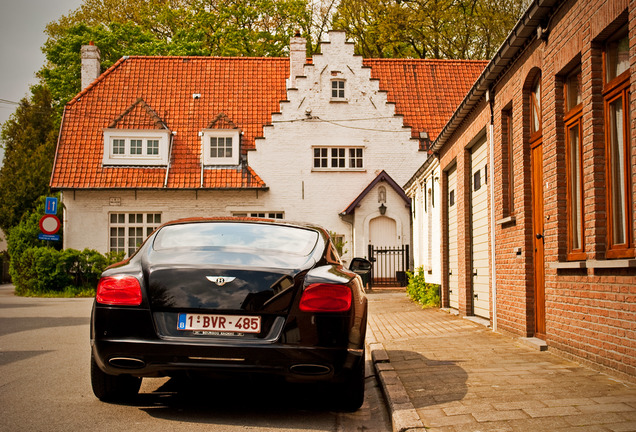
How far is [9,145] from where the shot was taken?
5269 centimetres

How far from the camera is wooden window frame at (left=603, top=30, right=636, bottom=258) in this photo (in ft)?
22.0

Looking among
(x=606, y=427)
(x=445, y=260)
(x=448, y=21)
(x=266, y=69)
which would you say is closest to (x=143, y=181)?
(x=266, y=69)

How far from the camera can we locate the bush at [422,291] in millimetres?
17688

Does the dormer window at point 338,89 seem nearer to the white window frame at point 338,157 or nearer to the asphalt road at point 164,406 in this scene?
the white window frame at point 338,157

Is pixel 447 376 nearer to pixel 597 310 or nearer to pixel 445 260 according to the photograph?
pixel 597 310

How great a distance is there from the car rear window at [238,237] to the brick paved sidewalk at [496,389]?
149cm

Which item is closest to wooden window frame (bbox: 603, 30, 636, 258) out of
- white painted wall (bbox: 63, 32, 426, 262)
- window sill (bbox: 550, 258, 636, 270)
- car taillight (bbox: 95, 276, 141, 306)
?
window sill (bbox: 550, 258, 636, 270)

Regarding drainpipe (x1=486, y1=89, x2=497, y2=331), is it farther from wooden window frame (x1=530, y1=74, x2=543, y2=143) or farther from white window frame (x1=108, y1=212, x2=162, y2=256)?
white window frame (x1=108, y1=212, x2=162, y2=256)


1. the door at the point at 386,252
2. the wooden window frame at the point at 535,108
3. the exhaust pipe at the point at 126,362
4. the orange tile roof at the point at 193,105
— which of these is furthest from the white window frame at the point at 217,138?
the exhaust pipe at the point at 126,362

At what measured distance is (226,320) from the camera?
5590 mm

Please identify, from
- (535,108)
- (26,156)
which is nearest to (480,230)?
(535,108)

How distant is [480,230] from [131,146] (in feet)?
68.0

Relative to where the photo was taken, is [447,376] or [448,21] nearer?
[447,376]

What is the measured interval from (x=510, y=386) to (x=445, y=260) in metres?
10.5
